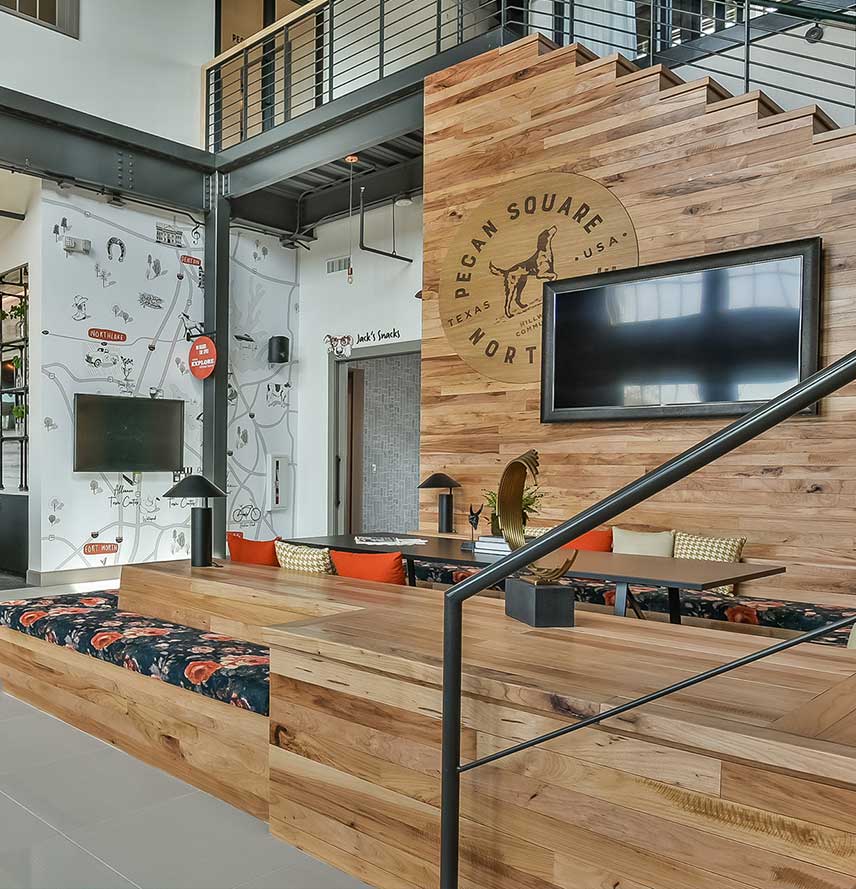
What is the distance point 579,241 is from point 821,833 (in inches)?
188

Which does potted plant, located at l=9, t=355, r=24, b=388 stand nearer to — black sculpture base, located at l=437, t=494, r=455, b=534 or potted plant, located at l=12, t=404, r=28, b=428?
potted plant, located at l=12, t=404, r=28, b=428

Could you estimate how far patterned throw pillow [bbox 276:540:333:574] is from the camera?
3.81 meters

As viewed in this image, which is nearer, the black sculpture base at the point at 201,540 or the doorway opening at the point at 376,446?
the black sculpture base at the point at 201,540

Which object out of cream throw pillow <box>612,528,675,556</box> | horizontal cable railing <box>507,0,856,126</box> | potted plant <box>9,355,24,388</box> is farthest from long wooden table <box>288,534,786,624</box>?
potted plant <box>9,355,24,388</box>

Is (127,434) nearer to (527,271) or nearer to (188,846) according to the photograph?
(527,271)

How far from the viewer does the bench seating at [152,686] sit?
2.68 meters

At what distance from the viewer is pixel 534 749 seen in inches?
69.0

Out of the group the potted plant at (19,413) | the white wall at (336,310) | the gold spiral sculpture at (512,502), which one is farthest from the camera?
the white wall at (336,310)

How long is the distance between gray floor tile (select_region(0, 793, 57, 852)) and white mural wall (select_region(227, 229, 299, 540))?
653 centimetres

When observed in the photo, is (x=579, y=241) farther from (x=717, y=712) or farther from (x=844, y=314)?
(x=717, y=712)

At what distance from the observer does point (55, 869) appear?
2.25 metres

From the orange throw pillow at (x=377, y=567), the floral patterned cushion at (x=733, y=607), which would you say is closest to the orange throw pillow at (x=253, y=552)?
the orange throw pillow at (x=377, y=567)

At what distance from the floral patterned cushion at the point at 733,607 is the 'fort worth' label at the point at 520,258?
6.44 feet

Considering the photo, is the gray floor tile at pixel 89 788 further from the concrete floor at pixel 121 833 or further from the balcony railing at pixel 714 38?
the balcony railing at pixel 714 38
